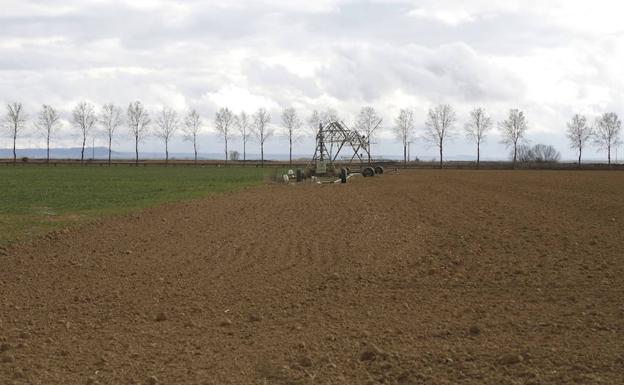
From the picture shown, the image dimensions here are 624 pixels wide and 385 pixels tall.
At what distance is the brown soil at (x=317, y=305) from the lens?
6496 mm

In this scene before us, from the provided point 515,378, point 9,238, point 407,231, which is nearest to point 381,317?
point 515,378

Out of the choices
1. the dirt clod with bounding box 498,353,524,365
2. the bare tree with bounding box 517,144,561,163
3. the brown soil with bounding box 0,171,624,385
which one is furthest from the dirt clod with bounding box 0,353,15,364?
the bare tree with bounding box 517,144,561,163

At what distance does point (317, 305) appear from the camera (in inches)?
359

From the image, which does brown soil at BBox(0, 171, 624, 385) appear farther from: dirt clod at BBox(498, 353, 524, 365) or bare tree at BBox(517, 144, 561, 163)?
bare tree at BBox(517, 144, 561, 163)

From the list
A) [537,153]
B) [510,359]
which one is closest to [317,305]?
[510,359]

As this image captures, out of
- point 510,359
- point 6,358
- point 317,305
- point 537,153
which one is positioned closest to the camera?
point 510,359

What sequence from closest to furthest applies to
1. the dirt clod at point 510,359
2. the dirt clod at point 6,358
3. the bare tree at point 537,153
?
1. the dirt clod at point 510,359
2. the dirt clod at point 6,358
3. the bare tree at point 537,153

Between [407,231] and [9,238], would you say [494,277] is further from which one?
[9,238]

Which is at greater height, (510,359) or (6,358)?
(510,359)

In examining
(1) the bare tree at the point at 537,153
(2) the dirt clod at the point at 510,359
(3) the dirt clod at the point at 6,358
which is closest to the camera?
(2) the dirt clod at the point at 510,359

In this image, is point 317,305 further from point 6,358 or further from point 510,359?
point 6,358

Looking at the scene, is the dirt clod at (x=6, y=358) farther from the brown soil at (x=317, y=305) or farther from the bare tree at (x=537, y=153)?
the bare tree at (x=537, y=153)

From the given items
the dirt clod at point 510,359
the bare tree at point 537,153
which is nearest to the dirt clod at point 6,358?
the dirt clod at point 510,359

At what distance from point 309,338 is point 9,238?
1051 cm
